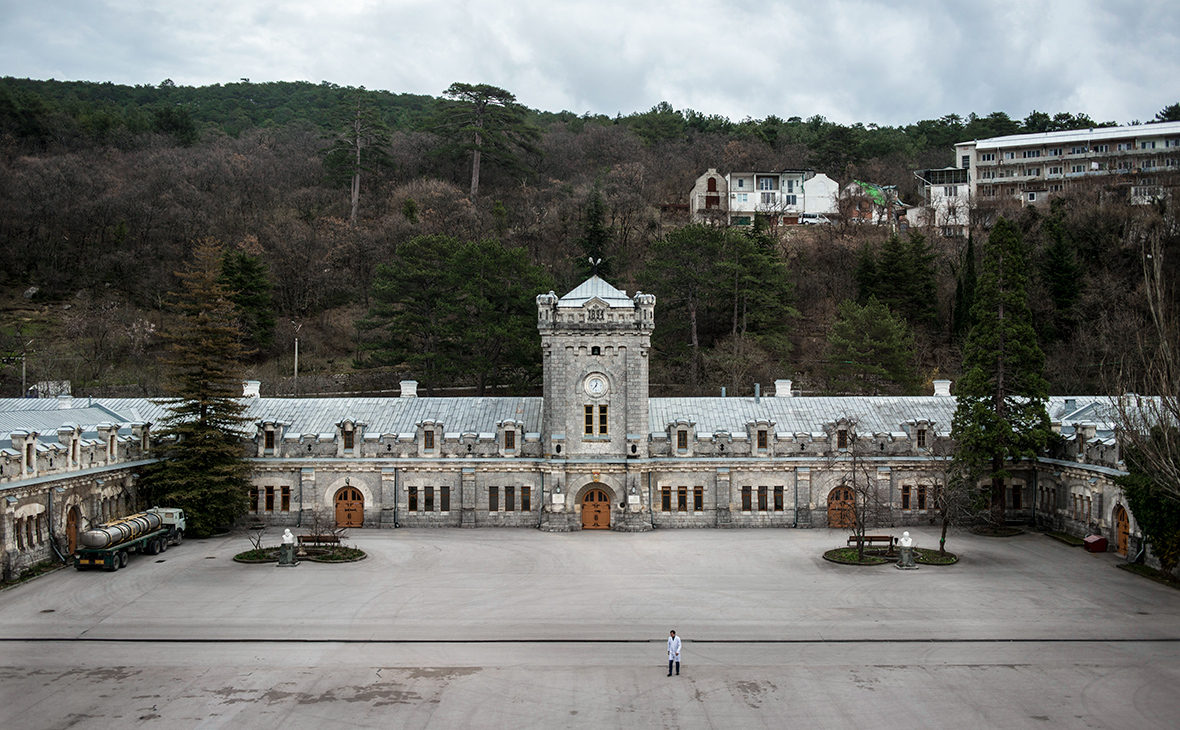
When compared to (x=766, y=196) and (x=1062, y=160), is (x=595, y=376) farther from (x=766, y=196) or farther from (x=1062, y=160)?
(x=1062, y=160)

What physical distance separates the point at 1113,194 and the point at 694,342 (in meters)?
52.9

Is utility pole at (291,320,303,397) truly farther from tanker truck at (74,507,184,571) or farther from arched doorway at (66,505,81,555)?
arched doorway at (66,505,81,555)

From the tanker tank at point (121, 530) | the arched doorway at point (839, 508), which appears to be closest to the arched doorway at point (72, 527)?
the tanker tank at point (121, 530)

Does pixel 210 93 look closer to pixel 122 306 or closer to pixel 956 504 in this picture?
pixel 122 306

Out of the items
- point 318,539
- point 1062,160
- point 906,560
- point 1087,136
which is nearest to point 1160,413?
point 906,560

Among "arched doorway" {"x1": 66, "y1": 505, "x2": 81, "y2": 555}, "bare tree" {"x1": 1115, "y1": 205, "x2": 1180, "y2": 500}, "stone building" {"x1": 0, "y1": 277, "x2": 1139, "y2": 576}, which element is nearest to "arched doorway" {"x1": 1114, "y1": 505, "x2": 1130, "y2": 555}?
"bare tree" {"x1": 1115, "y1": 205, "x2": 1180, "y2": 500}

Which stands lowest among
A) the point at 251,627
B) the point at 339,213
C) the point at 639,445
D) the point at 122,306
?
the point at 251,627

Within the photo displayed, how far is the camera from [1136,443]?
31469 mm

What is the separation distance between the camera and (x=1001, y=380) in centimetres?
4309

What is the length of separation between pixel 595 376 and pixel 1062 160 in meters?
79.5

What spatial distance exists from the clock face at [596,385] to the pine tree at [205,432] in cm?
1755

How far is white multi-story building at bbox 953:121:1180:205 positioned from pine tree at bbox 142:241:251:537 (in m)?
81.3

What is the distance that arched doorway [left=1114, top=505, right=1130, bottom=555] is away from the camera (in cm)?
3703

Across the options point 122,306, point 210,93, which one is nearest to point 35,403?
point 122,306
